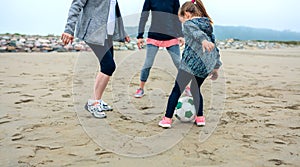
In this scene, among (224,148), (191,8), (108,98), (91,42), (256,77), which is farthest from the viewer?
(256,77)

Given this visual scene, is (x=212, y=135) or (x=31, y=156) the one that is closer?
(x=31, y=156)

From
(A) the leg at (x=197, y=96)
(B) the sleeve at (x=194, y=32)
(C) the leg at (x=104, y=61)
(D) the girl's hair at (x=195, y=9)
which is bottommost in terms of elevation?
(A) the leg at (x=197, y=96)

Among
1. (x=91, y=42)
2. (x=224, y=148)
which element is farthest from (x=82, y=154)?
(x=91, y=42)

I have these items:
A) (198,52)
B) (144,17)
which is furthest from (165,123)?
(144,17)

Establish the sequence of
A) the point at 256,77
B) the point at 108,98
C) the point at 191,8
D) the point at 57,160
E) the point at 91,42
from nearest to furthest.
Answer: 1. the point at 57,160
2. the point at 191,8
3. the point at 91,42
4. the point at 108,98
5. the point at 256,77

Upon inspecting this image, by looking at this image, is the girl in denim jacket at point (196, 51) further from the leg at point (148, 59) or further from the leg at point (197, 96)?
the leg at point (148, 59)

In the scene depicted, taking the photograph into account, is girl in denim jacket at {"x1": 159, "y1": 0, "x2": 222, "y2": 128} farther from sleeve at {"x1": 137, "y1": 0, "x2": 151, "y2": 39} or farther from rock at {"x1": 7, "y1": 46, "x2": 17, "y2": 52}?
rock at {"x1": 7, "y1": 46, "x2": 17, "y2": 52}

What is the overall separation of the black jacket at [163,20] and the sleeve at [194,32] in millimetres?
1276

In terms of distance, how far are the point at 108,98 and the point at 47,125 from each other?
1327 mm

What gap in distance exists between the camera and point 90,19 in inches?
124

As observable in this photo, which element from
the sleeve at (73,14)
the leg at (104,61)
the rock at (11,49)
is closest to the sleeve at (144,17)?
the leg at (104,61)

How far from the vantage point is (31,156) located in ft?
7.03

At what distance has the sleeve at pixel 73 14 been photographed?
3.03m

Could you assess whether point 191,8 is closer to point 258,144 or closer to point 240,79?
point 258,144
